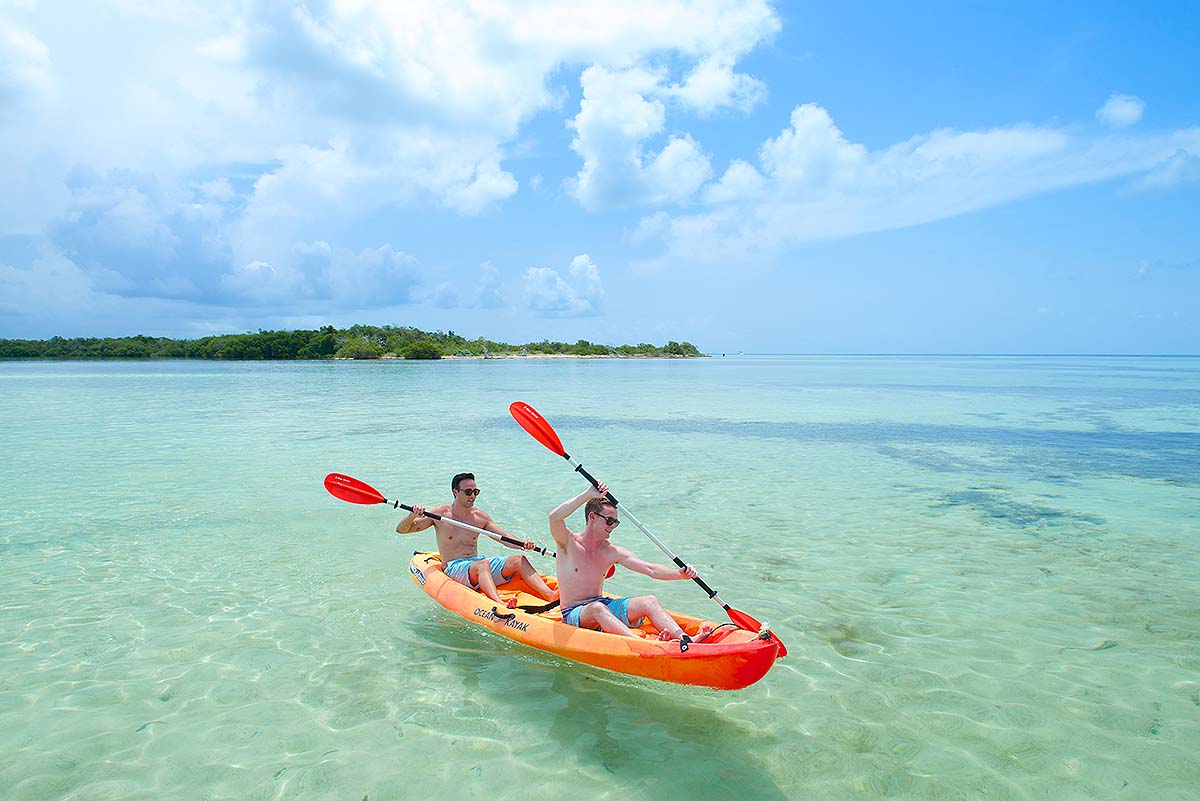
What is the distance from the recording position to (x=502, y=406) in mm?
28703

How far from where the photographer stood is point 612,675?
5.26 metres

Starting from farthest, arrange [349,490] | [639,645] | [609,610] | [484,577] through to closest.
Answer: [349,490], [484,577], [609,610], [639,645]

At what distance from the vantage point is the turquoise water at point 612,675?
4168 millimetres

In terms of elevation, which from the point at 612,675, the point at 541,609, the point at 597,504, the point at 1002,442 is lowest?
the point at 1002,442

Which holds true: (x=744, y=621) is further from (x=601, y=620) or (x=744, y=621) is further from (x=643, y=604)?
(x=601, y=620)

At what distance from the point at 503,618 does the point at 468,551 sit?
141 centimetres

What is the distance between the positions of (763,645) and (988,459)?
13.7 metres

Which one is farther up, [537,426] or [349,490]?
[537,426]

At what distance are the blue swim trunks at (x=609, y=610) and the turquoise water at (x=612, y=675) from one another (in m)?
0.46

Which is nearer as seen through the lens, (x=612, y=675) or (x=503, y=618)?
(x=612, y=675)

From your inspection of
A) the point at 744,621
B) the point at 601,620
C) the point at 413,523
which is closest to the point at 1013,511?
the point at 744,621

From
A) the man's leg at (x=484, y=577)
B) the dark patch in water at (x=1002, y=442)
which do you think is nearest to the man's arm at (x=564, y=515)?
the man's leg at (x=484, y=577)

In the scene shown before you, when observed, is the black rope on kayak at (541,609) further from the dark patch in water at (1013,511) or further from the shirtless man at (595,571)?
the dark patch in water at (1013,511)

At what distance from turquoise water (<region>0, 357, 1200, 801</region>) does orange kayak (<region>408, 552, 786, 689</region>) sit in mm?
335
